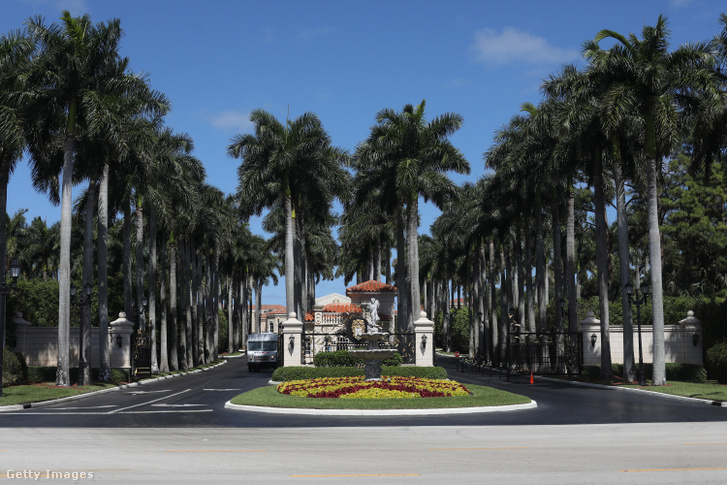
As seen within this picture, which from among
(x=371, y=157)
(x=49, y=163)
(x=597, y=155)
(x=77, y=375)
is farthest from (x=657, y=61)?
(x=77, y=375)

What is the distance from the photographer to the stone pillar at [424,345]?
108 feet

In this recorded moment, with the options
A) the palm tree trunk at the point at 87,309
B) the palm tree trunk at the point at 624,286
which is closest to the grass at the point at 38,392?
the palm tree trunk at the point at 87,309

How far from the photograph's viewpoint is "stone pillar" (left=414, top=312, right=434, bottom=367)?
108ft

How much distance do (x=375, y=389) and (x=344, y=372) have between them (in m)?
8.82

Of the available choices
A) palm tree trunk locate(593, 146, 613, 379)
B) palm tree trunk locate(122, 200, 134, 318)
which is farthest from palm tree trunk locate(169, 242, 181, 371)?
palm tree trunk locate(593, 146, 613, 379)

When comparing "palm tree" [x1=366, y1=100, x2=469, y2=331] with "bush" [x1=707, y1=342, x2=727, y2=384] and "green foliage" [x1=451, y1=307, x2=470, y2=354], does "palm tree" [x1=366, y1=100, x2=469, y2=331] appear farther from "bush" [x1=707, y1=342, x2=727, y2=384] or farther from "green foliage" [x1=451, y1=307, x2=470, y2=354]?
"green foliage" [x1=451, y1=307, x2=470, y2=354]

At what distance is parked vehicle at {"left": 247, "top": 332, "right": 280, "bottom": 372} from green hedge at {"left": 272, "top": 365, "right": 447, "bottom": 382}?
1629 cm

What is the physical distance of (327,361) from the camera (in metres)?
34.7

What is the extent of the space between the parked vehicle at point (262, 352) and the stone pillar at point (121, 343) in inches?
478

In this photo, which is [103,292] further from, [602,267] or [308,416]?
[602,267]

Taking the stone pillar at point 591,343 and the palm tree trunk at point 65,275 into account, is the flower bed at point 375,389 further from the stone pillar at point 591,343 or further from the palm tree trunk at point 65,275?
the stone pillar at point 591,343

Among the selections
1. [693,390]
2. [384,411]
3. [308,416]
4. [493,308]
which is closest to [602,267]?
[693,390]

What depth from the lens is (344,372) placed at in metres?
32.3

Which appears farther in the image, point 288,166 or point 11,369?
point 288,166
